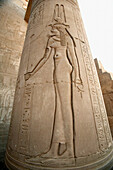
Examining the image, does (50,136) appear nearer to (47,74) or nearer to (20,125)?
(20,125)

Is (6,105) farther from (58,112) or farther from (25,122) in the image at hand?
(58,112)

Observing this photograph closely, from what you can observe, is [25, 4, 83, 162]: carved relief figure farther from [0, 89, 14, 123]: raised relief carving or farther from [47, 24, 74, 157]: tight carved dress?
Result: [0, 89, 14, 123]: raised relief carving

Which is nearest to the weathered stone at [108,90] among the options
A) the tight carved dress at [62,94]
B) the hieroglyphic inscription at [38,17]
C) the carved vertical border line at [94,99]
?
the carved vertical border line at [94,99]

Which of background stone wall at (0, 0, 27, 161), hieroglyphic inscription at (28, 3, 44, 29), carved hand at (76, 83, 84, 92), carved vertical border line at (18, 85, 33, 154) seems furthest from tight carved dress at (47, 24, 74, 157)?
background stone wall at (0, 0, 27, 161)

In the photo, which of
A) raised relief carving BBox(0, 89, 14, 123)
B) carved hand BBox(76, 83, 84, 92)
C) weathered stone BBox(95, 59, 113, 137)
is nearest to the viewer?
carved hand BBox(76, 83, 84, 92)

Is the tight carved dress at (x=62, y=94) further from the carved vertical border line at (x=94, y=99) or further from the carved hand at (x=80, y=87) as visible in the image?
the carved vertical border line at (x=94, y=99)

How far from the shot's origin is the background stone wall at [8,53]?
3.29 meters

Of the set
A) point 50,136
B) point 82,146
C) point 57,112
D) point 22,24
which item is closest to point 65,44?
point 57,112

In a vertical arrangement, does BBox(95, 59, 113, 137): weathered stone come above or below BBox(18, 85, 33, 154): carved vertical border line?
above

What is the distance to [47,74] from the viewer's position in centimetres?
165

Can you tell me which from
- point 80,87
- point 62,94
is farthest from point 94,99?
point 62,94

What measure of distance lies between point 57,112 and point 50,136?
32cm

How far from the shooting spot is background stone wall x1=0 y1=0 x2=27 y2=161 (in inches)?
129

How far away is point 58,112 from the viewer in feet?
4.68
